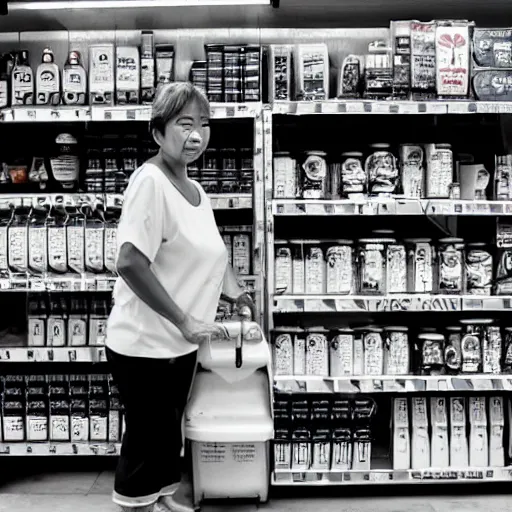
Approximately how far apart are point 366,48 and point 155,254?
2.11 meters

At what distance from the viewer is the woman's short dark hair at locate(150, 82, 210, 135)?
106 inches

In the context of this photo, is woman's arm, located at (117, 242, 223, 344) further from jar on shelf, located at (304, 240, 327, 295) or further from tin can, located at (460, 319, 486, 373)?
tin can, located at (460, 319, 486, 373)

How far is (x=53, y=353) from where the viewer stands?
3717 mm

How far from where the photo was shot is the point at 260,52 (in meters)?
3.68

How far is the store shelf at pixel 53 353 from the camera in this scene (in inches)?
146

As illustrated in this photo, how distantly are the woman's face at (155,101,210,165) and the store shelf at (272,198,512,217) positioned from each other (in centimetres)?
88

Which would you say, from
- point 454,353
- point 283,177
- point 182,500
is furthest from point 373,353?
point 182,500

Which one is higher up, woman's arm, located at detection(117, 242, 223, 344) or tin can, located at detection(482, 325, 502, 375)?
woman's arm, located at detection(117, 242, 223, 344)

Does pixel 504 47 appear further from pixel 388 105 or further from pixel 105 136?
pixel 105 136

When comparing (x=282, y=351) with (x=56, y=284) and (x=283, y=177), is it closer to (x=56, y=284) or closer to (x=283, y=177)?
(x=283, y=177)

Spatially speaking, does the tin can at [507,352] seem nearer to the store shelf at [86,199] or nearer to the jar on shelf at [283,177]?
the jar on shelf at [283,177]

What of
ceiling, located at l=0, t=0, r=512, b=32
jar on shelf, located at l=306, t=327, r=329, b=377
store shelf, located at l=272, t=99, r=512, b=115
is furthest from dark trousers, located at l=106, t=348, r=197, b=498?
ceiling, located at l=0, t=0, r=512, b=32

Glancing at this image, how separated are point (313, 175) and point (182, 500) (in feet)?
5.18

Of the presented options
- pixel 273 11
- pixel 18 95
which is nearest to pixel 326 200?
pixel 273 11
